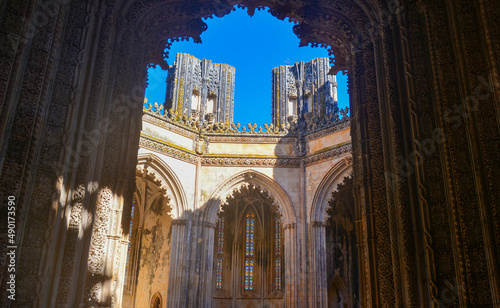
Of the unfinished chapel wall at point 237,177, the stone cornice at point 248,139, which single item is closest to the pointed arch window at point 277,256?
the unfinished chapel wall at point 237,177

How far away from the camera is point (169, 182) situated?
53.9 ft

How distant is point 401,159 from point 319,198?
10751 millimetres

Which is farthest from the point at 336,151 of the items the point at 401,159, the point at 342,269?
the point at 401,159

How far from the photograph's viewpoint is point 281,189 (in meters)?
17.3

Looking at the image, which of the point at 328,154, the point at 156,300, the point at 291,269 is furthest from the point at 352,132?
the point at 156,300

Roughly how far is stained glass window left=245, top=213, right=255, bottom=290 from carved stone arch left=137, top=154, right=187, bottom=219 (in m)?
6.12

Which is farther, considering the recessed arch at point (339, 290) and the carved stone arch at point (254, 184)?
the recessed arch at point (339, 290)

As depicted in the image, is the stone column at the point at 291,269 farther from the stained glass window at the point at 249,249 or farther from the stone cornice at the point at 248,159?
the stained glass window at the point at 249,249

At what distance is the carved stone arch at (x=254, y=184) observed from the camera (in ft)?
55.7

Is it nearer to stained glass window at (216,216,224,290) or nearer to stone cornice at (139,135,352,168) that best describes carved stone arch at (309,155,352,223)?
stone cornice at (139,135,352,168)

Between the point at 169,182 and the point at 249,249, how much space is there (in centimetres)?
706

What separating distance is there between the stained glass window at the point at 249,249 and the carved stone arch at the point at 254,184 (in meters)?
4.74

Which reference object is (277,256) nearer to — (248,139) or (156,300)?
(156,300)

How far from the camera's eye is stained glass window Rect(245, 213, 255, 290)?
2127 cm
